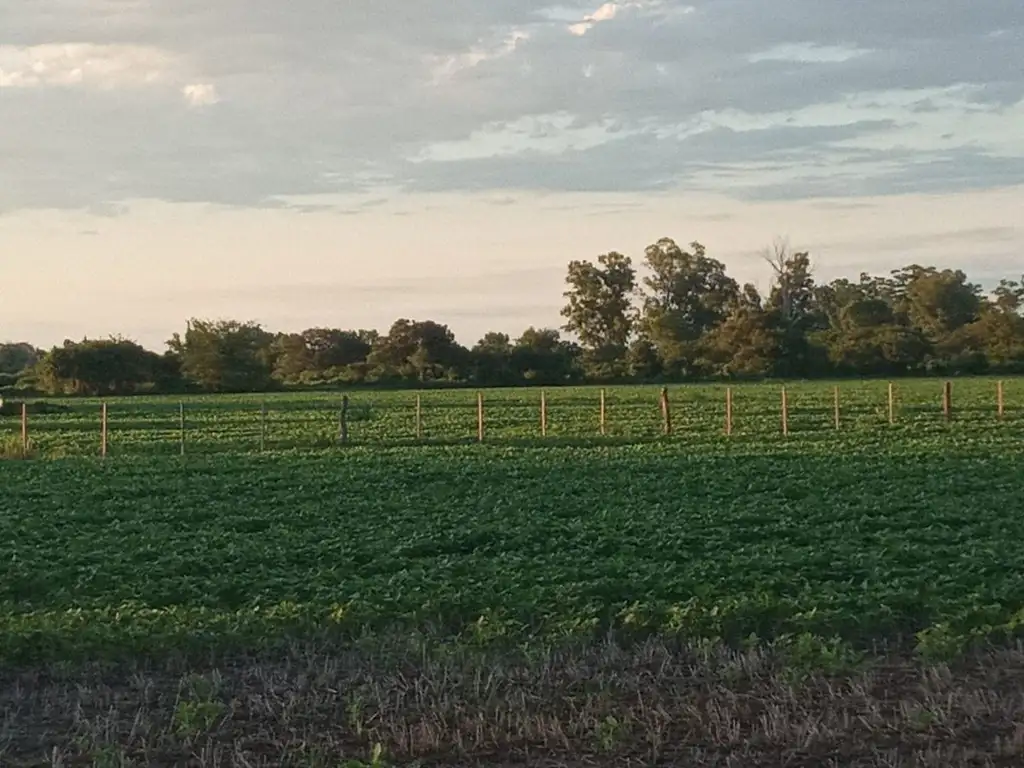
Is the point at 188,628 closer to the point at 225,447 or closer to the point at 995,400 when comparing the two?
the point at 225,447

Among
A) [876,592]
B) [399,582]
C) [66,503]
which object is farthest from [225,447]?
[876,592]

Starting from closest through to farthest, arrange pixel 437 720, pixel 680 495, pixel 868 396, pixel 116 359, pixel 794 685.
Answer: pixel 437 720, pixel 794 685, pixel 680 495, pixel 868 396, pixel 116 359

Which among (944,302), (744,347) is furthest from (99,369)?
(944,302)

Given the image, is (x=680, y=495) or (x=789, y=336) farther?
(x=789, y=336)

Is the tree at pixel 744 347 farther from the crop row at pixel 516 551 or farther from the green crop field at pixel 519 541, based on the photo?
the crop row at pixel 516 551

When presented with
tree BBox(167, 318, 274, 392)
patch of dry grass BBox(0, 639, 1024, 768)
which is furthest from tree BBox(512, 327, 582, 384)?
patch of dry grass BBox(0, 639, 1024, 768)

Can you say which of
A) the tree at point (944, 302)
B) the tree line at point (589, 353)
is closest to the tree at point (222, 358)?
the tree line at point (589, 353)

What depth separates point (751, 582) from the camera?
11547mm

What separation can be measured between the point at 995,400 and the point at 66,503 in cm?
3895

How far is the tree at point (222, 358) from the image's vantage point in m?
89.6

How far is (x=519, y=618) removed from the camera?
10383 millimetres

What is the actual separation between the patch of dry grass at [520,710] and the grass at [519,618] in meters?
0.03


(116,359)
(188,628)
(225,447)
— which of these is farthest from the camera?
(116,359)

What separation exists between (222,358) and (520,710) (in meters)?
87.2
